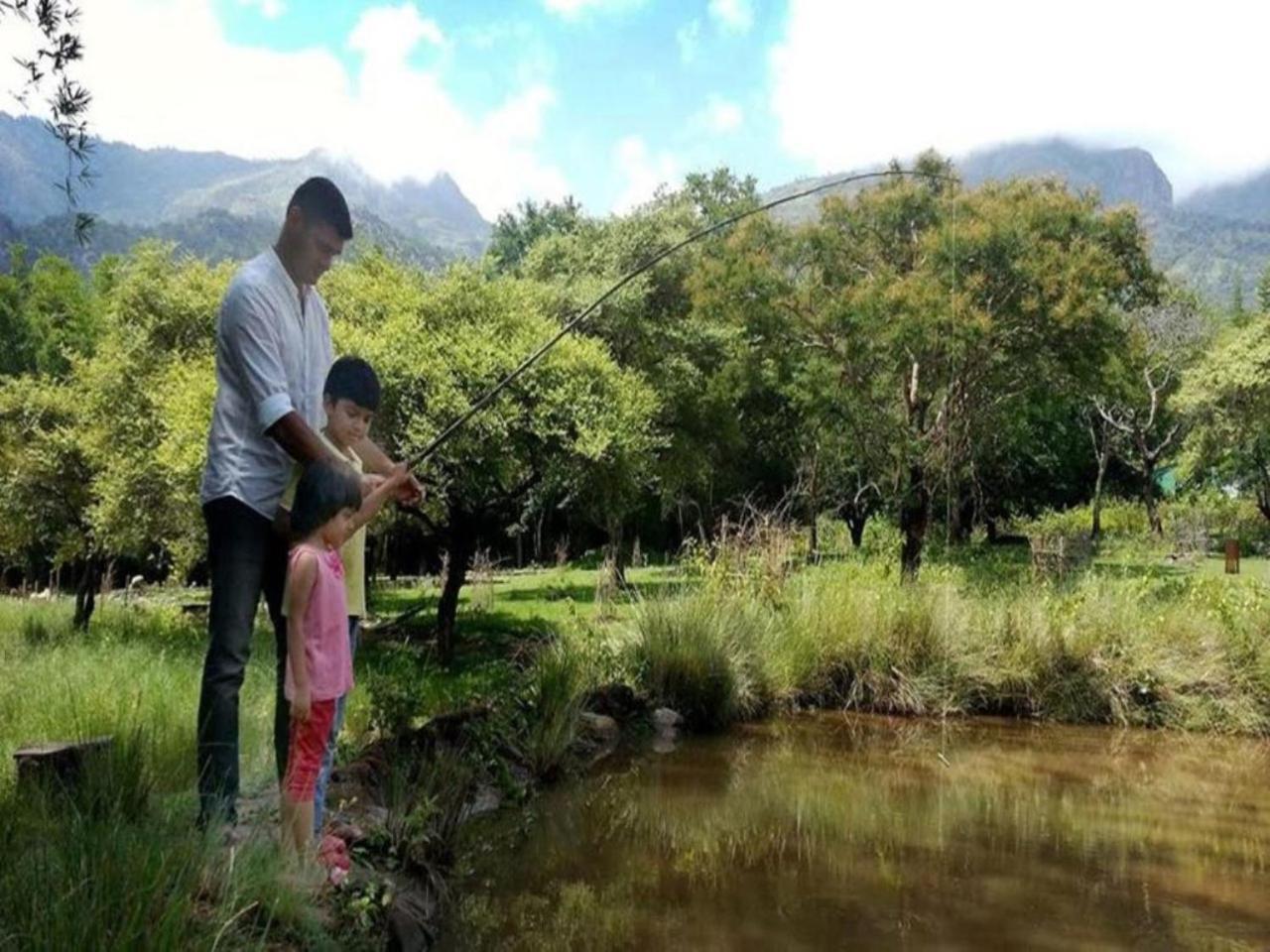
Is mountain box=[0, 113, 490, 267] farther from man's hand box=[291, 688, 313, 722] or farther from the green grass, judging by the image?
the green grass

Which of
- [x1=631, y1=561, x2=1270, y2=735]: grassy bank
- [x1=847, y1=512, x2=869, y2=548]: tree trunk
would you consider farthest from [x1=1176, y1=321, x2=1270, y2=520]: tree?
[x1=631, y1=561, x2=1270, y2=735]: grassy bank

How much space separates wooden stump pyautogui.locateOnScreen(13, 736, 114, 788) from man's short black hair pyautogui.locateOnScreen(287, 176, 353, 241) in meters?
1.65

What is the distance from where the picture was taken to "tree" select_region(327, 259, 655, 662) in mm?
8031

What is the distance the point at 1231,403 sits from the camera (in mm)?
23188

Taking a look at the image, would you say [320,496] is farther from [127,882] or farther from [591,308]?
[591,308]

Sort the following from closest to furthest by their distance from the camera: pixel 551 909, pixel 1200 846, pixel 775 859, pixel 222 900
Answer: pixel 222 900 < pixel 551 909 < pixel 775 859 < pixel 1200 846

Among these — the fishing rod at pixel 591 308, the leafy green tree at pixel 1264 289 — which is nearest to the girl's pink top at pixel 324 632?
the fishing rod at pixel 591 308

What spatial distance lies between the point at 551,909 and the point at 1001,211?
10.6 m

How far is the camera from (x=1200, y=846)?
4457mm

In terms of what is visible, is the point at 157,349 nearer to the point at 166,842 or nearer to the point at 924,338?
the point at 924,338

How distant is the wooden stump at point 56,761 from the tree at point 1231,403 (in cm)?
2360

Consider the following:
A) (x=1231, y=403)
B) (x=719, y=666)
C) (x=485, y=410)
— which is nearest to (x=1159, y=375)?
(x=1231, y=403)

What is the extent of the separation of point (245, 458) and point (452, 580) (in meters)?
6.54

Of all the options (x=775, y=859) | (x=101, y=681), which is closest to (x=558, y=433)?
(x=101, y=681)
